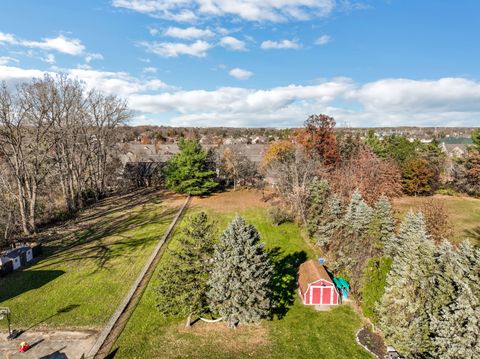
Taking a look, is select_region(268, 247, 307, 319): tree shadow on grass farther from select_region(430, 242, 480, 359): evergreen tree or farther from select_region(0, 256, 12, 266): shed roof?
select_region(0, 256, 12, 266): shed roof

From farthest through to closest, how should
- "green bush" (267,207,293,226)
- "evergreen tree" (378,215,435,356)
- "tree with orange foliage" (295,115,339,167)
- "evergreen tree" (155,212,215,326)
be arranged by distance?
1. "tree with orange foliage" (295,115,339,167)
2. "green bush" (267,207,293,226)
3. "evergreen tree" (155,212,215,326)
4. "evergreen tree" (378,215,435,356)

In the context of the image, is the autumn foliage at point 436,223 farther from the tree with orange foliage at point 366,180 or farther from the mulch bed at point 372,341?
the mulch bed at point 372,341

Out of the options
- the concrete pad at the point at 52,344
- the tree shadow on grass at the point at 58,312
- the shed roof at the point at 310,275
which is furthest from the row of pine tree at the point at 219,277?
the tree shadow on grass at the point at 58,312

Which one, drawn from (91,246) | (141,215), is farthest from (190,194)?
(91,246)

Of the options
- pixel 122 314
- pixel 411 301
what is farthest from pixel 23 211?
pixel 411 301

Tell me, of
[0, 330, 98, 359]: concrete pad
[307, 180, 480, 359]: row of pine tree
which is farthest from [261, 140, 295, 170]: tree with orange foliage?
[0, 330, 98, 359]: concrete pad

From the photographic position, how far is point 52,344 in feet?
42.3

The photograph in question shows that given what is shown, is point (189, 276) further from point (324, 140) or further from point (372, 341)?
point (324, 140)

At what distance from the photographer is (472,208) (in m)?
35.6

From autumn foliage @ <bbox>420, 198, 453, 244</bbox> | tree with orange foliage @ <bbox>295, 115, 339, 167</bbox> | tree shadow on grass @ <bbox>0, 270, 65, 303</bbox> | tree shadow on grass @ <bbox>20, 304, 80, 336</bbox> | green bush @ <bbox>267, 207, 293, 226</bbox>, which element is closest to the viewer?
tree shadow on grass @ <bbox>20, 304, 80, 336</bbox>

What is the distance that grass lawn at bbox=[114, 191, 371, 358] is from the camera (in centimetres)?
1263

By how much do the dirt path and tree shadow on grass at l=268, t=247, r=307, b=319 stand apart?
7.45 metres

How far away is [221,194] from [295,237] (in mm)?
17789

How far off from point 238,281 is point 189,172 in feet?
85.4
